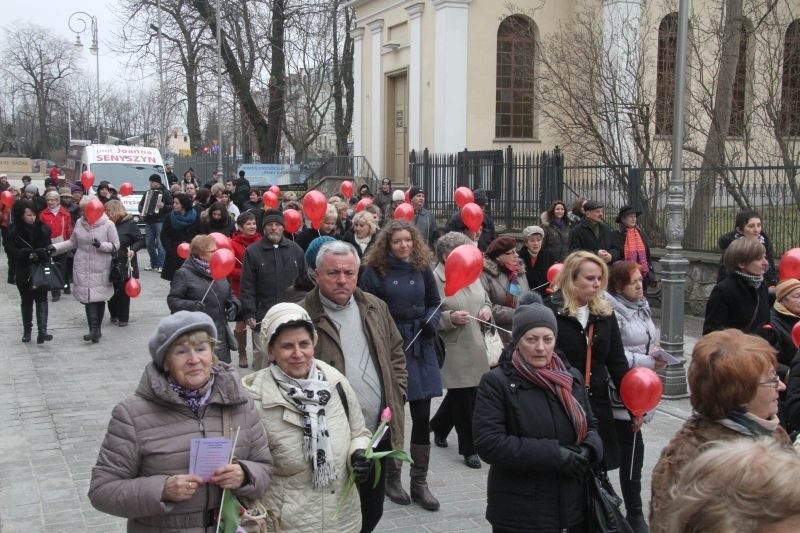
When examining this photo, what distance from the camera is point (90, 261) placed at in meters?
11.6

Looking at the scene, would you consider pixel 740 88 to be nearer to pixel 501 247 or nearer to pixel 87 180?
pixel 501 247

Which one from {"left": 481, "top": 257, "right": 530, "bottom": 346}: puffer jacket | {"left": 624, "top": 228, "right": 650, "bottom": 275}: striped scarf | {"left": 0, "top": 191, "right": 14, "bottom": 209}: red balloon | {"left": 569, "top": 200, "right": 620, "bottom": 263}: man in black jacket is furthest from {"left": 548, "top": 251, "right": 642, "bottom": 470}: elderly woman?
{"left": 0, "top": 191, "right": 14, "bottom": 209}: red balloon

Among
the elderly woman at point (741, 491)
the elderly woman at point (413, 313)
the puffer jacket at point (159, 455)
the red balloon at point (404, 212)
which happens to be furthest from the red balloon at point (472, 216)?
the elderly woman at point (741, 491)

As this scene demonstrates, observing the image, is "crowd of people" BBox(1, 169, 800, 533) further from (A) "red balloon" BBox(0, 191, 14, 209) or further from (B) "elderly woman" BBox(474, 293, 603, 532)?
(A) "red balloon" BBox(0, 191, 14, 209)

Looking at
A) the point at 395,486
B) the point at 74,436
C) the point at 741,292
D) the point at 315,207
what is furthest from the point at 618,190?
the point at 74,436

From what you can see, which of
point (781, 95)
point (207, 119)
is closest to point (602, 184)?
point (781, 95)

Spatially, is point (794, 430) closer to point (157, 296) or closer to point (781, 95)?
point (157, 296)

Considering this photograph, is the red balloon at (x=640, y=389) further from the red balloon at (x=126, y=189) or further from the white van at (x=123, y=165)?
the white van at (x=123, y=165)

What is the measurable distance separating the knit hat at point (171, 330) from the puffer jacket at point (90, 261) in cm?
853

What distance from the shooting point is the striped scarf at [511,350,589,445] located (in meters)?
4.06

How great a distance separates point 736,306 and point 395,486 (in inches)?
112

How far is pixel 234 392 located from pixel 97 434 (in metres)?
4.75

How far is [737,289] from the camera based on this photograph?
6.66 m

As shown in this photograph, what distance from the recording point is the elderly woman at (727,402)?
11.5 feet
